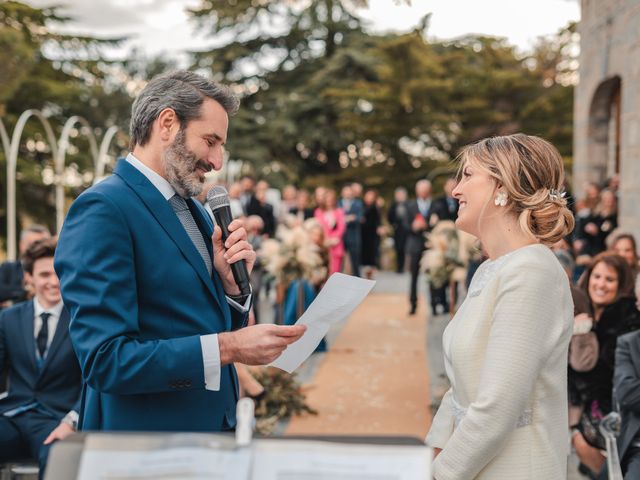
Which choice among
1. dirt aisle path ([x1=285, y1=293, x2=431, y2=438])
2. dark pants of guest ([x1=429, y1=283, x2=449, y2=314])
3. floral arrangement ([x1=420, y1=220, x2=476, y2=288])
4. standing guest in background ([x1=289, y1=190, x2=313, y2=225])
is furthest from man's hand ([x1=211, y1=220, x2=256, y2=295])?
standing guest in background ([x1=289, y1=190, x2=313, y2=225])

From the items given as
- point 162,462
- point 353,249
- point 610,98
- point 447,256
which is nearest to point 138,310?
point 162,462

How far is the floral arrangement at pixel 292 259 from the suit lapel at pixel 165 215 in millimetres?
6813

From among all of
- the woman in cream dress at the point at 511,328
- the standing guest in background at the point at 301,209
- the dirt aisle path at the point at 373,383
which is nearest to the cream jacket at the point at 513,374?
the woman in cream dress at the point at 511,328

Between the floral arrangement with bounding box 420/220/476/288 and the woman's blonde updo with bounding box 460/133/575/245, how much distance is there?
7.11m

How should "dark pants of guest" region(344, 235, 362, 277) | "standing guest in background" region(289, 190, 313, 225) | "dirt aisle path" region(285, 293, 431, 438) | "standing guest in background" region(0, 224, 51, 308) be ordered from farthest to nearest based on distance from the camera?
"dark pants of guest" region(344, 235, 362, 277) < "standing guest in background" region(289, 190, 313, 225) < "dirt aisle path" region(285, 293, 431, 438) < "standing guest in background" region(0, 224, 51, 308)

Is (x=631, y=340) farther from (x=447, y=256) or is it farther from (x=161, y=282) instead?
(x=447, y=256)

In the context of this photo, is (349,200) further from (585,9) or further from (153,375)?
(153,375)

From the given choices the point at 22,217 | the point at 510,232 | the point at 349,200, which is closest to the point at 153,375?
the point at 510,232

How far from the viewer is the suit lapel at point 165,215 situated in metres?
2.30

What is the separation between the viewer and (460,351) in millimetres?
2338

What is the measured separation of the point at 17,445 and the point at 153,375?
260 centimetres

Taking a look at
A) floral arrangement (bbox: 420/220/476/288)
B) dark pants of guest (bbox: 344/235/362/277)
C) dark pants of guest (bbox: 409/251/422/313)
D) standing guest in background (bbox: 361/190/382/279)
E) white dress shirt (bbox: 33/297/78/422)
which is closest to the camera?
white dress shirt (bbox: 33/297/78/422)

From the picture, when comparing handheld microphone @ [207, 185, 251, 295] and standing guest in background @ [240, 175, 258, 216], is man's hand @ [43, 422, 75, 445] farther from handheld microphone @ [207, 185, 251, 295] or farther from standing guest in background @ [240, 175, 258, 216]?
standing guest in background @ [240, 175, 258, 216]

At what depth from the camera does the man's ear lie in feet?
7.75
